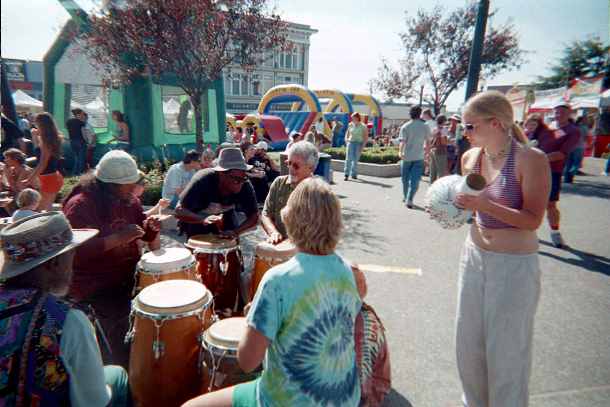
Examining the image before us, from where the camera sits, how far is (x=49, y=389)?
152 cm

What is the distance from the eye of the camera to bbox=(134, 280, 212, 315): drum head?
89.4 inches

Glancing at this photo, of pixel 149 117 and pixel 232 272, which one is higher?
pixel 149 117

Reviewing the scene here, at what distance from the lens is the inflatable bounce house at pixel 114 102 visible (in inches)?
418

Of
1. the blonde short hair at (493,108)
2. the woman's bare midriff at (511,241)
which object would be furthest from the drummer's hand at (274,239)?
the blonde short hair at (493,108)

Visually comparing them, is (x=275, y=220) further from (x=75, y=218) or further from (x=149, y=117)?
(x=149, y=117)

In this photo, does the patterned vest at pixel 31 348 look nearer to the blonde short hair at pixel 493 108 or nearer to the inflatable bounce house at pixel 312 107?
the blonde short hair at pixel 493 108

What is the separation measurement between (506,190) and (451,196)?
0.29 m

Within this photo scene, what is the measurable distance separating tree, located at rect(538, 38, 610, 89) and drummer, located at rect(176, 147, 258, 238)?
38357 mm

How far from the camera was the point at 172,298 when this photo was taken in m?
2.36

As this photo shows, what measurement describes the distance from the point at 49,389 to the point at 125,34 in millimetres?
7587

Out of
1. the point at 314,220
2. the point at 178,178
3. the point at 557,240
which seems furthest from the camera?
the point at 178,178

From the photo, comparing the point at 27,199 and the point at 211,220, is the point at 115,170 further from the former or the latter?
the point at 27,199

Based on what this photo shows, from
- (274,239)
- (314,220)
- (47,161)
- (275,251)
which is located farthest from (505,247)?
(47,161)

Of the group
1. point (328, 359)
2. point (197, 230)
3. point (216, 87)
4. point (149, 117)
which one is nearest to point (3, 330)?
point (328, 359)
